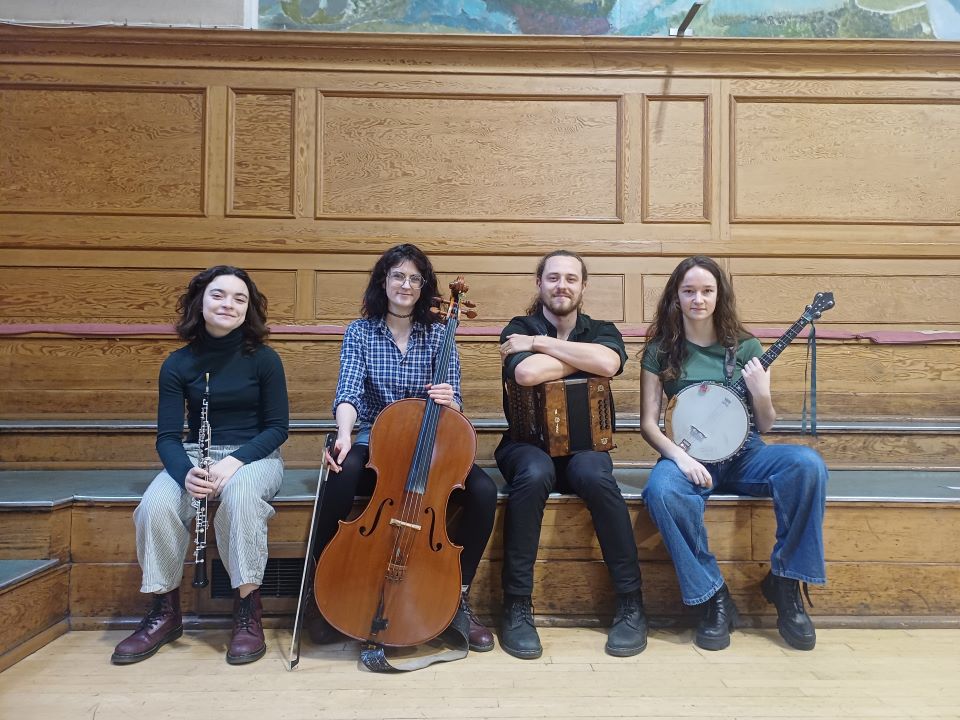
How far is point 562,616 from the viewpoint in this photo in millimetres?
1982

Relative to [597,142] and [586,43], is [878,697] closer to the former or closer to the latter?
[597,142]

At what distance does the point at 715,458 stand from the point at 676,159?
1.84 metres

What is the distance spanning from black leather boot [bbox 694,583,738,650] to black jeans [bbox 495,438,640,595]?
0.21m

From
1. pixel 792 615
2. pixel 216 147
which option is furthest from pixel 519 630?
pixel 216 147

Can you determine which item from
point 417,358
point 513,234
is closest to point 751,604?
point 417,358

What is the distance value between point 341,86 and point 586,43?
123 cm

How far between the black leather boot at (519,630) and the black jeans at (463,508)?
0.46 feet

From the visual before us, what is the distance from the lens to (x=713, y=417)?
1.96 metres

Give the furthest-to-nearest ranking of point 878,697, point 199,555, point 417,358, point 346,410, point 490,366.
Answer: point 490,366 < point 417,358 < point 346,410 < point 199,555 < point 878,697

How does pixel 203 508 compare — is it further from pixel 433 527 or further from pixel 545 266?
pixel 545 266

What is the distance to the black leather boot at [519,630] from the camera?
174 cm

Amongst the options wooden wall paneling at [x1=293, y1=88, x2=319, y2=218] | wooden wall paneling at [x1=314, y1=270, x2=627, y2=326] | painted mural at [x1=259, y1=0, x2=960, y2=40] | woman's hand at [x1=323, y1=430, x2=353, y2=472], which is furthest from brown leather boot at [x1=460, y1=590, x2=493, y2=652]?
painted mural at [x1=259, y1=0, x2=960, y2=40]

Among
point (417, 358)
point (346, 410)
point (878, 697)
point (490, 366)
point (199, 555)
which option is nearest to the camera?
point (878, 697)

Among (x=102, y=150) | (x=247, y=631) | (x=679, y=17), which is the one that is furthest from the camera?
(x=679, y=17)
